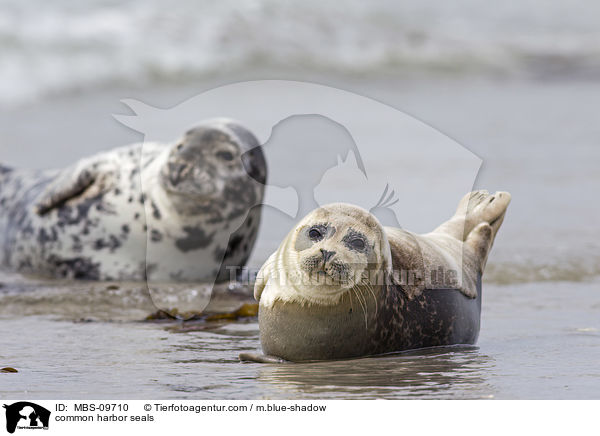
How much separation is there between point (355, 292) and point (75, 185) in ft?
12.0

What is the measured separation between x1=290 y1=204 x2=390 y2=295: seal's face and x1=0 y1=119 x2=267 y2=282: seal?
2562 millimetres

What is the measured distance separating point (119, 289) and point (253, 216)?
3.39ft

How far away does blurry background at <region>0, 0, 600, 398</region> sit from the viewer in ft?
30.2

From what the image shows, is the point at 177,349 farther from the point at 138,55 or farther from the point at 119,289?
the point at 138,55

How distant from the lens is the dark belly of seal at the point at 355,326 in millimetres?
4004

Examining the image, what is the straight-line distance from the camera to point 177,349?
4598 millimetres

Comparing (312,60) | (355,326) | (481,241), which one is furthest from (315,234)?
(312,60)

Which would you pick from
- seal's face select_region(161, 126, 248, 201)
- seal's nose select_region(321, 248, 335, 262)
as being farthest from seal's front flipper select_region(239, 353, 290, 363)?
seal's face select_region(161, 126, 248, 201)

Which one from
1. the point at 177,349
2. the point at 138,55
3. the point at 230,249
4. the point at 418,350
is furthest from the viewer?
the point at 138,55

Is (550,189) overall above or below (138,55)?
below

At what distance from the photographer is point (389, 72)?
18688 mm

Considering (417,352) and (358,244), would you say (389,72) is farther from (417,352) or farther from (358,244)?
(358,244)
